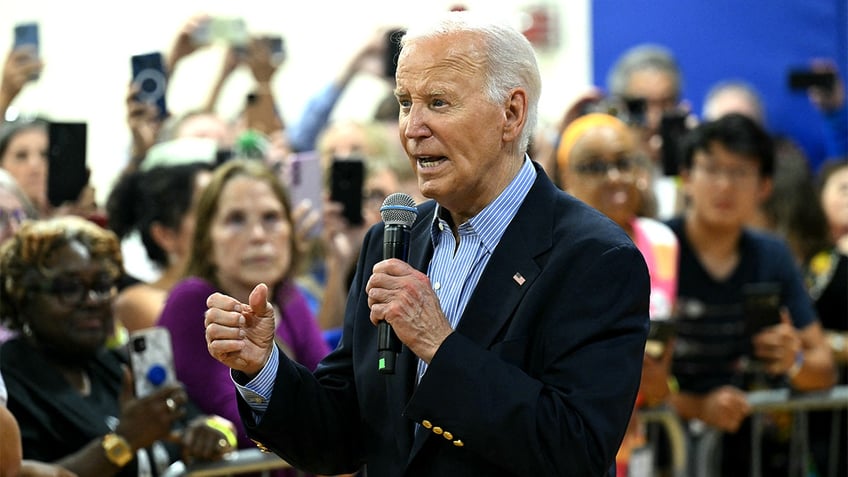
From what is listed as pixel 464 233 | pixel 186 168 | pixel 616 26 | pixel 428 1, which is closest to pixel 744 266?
pixel 186 168

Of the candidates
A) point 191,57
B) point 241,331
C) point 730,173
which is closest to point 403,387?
point 241,331

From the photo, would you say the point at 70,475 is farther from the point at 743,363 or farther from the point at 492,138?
the point at 743,363

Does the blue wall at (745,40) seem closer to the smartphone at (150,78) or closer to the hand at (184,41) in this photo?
the hand at (184,41)

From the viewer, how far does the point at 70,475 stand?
11.0 ft

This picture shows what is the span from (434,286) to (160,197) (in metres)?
2.40

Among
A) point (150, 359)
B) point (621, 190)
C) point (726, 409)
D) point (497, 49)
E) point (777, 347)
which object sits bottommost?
point (726, 409)

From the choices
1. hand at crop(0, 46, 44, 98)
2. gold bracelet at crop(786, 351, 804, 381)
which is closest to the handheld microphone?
gold bracelet at crop(786, 351, 804, 381)

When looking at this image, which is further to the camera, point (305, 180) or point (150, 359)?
point (305, 180)

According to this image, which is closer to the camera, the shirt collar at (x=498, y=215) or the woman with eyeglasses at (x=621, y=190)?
the shirt collar at (x=498, y=215)

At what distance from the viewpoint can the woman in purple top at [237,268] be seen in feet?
13.0

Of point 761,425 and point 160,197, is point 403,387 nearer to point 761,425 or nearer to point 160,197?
point 160,197

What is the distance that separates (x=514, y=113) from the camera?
2.56 meters

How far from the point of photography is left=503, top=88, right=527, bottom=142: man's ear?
2.55m

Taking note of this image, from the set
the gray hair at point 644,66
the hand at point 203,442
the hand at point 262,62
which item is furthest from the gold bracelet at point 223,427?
the gray hair at point 644,66
